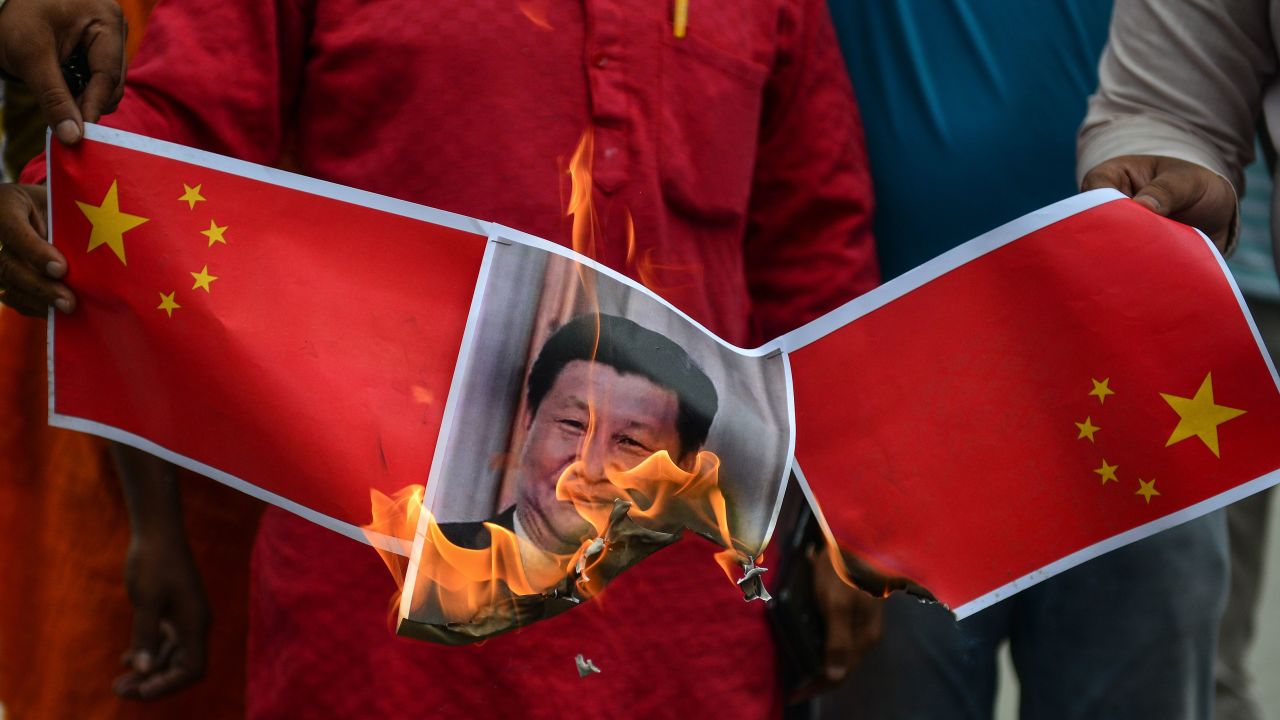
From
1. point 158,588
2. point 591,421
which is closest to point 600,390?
point 591,421

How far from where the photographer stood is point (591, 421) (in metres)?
0.81

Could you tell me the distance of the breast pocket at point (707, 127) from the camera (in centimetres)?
106

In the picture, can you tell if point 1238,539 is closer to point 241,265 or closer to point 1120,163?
point 1120,163

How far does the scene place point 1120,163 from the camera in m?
1.01

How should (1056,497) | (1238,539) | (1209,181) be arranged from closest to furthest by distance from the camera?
(1056,497) → (1209,181) → (1238,539)

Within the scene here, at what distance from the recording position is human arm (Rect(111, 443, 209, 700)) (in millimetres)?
1174

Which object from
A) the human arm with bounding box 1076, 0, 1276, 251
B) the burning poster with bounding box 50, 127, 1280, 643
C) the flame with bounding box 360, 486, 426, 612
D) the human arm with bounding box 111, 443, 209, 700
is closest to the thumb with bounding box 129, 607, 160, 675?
the human arm with bounding box 111, 443, 209, 700

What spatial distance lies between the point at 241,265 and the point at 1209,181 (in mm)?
742

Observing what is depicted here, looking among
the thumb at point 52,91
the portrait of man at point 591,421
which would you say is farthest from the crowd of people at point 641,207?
the portrait of man at point 591,421

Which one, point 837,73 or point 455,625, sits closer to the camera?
point 455,625

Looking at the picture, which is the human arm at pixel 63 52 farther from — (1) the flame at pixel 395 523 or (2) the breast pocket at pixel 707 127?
(2) the breast pocket at pixel 707 127

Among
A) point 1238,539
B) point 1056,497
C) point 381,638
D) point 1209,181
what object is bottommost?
point 1238,539

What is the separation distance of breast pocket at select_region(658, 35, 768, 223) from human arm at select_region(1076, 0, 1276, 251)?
0.30 metres

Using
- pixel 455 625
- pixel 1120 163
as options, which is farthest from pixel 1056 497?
pixel 455 625
